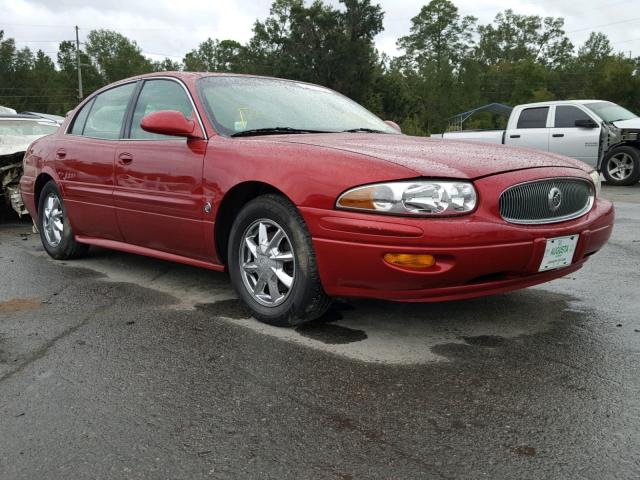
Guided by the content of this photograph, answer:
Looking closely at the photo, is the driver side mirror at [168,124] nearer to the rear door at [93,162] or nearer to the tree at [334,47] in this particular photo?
the rear door at [93,162]

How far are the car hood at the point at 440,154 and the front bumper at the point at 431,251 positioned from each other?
0.57 ft

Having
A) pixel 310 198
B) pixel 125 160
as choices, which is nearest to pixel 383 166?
pixel 310 198

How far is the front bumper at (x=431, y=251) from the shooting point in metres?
3.04

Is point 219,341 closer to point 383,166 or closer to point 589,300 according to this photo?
point 383,166

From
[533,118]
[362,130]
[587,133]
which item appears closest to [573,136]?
[587,133]

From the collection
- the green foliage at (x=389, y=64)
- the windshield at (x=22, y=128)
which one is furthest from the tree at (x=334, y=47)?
A: the windshield at (x=22, y=128)

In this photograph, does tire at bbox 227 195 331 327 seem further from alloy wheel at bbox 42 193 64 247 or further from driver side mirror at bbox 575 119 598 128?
driver side mirror at bbox 575 119 598 128

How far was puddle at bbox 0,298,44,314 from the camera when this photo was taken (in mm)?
4122

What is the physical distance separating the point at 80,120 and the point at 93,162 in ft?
2.65

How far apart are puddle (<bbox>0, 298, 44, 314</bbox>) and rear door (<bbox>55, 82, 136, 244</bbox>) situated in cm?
79

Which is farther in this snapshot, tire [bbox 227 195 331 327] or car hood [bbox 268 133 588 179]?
tire [bbox 227 195 331 327]

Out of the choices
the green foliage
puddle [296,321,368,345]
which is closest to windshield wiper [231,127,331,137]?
puddle [296,321,368,345]

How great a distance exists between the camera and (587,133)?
1284 cm

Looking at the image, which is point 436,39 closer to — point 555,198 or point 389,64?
point 389,64
